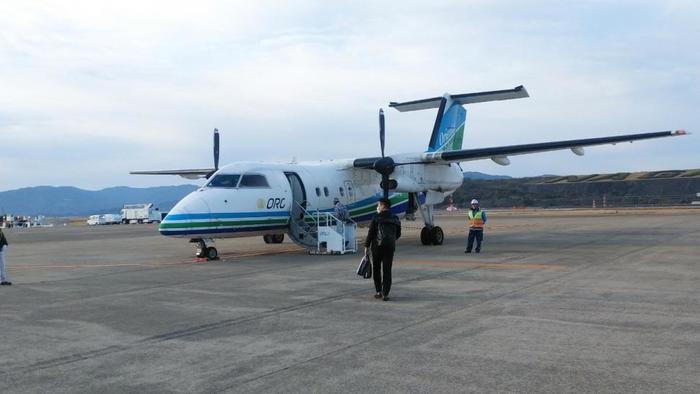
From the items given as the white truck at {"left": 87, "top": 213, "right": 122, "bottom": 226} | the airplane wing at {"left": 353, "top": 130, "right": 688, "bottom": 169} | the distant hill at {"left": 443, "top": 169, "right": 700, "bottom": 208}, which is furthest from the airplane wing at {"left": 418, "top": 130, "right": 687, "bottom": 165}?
the distant hill at {"left": 443, "top": 169, "right": 700, "bottom": 208}

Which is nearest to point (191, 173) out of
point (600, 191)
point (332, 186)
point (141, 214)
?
point (332, 186)

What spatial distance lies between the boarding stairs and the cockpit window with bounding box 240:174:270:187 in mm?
1603

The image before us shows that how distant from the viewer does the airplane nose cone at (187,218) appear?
16.8 m

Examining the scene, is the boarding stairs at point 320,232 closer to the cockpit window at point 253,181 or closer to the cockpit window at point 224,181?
the cockpit window at point 253,181

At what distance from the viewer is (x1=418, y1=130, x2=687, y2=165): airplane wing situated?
19.7 metres

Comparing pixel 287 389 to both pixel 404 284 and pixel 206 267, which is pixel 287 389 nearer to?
pixel 404 284

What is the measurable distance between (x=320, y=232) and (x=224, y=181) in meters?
3.34

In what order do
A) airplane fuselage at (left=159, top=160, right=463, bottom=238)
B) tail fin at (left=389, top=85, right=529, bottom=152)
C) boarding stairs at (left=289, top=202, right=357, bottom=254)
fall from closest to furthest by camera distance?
airplane fuselage at (left=159, top=160, right=463, bottom=238), boarding stairs at (left=289, top=202, right=357, bottom=254), tail fin at (left=389, top=85, right=529, bottom=152)

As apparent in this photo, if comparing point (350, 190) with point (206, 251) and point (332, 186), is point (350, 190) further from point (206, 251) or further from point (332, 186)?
point (206, 251)

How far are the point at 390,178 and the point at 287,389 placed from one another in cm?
1741

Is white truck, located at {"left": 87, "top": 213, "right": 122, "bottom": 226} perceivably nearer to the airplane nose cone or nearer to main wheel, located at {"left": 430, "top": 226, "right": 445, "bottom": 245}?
main wheel, located at {"left": 430, "top": 226, "right": 445, "bottom": 245}

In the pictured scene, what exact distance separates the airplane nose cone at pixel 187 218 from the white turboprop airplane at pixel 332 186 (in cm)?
3

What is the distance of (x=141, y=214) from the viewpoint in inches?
2926

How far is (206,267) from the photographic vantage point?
16266 mm
